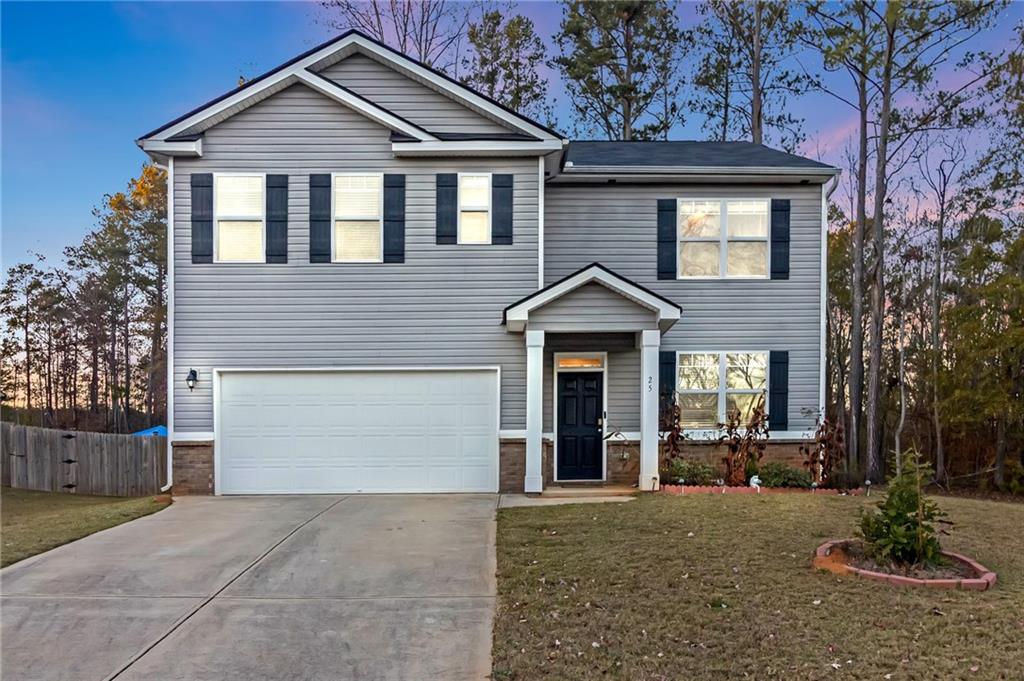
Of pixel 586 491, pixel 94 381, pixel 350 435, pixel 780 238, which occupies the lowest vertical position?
pixel 586 491

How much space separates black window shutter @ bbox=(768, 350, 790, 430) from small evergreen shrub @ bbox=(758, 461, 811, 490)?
90cm

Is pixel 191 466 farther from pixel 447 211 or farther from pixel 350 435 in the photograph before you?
pixel 447 211

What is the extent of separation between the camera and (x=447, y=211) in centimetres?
1016

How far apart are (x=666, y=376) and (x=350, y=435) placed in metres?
5.41

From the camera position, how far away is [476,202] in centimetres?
1023

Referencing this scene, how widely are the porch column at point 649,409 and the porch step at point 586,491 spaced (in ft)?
1.10

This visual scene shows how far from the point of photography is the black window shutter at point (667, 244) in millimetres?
10844

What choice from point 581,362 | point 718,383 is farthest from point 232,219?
point 718,383

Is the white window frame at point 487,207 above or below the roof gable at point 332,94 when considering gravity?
below

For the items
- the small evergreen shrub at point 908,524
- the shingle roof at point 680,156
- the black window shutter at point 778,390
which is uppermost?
the shingle roof at point 680,156

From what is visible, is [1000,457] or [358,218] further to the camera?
[1000,457]

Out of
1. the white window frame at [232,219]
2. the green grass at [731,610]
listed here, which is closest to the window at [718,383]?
the green grass at [731,610]

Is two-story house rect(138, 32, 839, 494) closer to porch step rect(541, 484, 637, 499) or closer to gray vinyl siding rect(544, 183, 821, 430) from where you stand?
porch step rect(541, 484, 637, 499)

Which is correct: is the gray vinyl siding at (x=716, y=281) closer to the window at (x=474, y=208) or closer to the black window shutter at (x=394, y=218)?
the window at (x=474, y=208)
